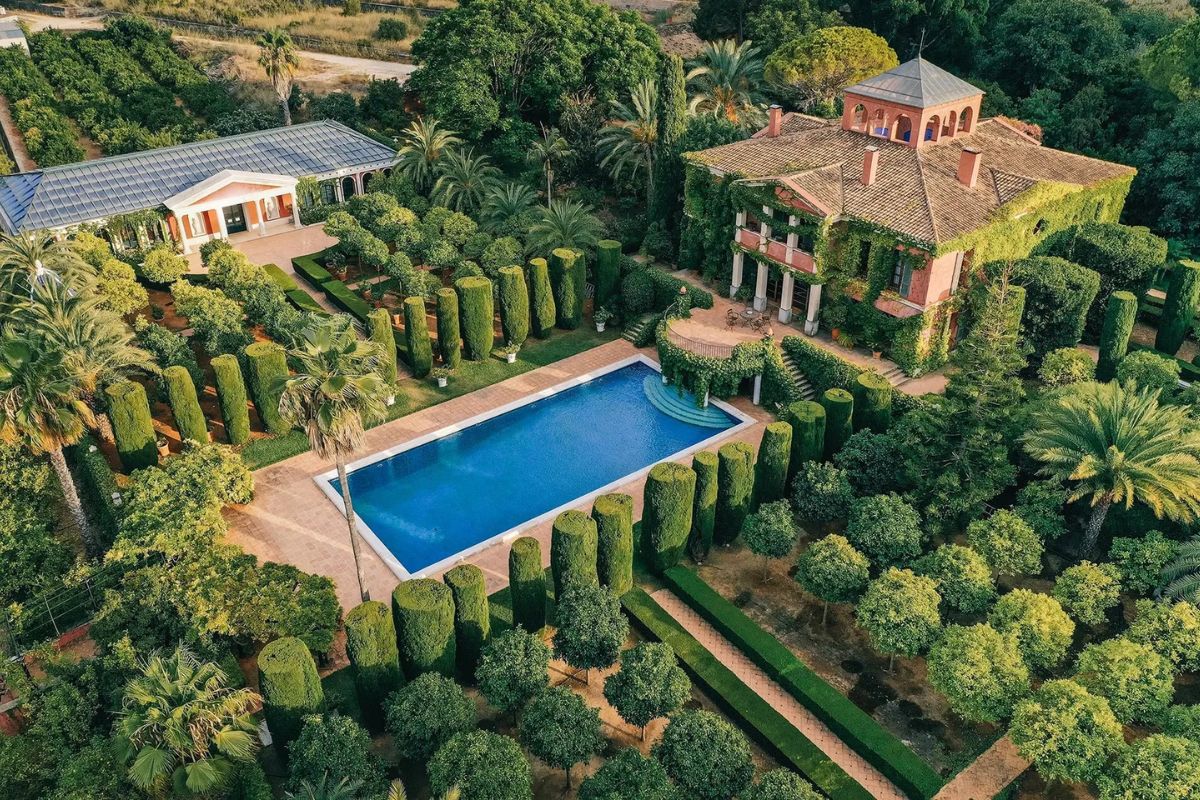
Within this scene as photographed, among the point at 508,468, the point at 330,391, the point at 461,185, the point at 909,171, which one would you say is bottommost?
the point at 508,468

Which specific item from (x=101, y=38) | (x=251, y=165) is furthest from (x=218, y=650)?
(x=101, y=38)

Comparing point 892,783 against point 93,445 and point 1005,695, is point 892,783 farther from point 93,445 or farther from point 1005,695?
point 93,445

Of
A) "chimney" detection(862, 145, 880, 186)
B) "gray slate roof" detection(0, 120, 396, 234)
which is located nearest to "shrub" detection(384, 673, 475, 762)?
"chimney" detection(862, 145, 880, 186)

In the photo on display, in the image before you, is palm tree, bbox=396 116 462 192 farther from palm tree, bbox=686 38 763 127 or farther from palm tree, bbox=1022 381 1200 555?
palm tree, bbox=1022 381 1200 555

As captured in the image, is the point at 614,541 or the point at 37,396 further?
the point at 614,541

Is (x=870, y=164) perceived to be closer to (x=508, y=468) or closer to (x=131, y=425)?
A: (x=508, y=468)

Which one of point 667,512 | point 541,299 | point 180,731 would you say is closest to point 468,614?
point 667,512

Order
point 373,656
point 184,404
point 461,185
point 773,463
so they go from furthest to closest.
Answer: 1. point 461,185
2. point 184,404
3. point 773,463
4. point 373,656
